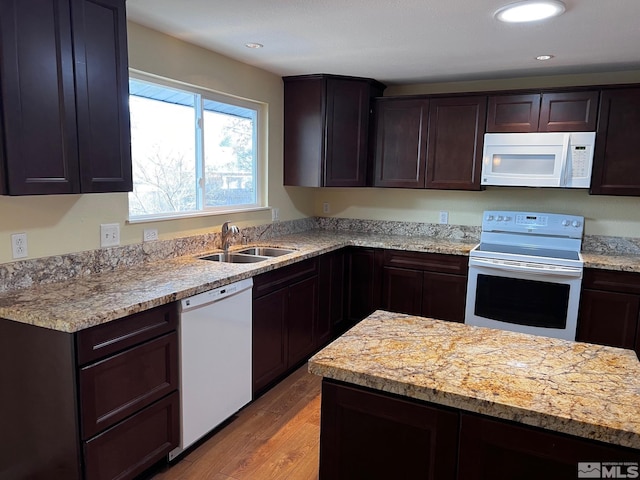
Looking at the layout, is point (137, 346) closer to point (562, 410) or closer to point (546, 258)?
point (562, 410)

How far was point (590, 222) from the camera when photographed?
3604mm

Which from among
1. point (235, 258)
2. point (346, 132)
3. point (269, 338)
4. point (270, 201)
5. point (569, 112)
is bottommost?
point (269, 338)

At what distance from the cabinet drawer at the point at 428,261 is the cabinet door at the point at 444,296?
5 centimetres

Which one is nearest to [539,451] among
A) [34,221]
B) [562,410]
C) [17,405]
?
[562,410]

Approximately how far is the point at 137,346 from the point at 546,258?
2.75 meters

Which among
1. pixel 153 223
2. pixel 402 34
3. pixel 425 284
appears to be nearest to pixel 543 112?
pixel 402 34

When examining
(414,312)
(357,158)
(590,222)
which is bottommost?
(414,312)

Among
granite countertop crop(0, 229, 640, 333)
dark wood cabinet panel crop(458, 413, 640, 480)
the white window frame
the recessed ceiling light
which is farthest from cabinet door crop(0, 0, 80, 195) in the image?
the recessed ceiling light

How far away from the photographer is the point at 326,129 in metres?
3.78

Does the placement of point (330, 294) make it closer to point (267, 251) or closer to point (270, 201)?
point (267, 251)

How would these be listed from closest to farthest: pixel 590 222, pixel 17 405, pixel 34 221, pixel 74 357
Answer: pixel 74 357 < pixel 17 405 < pixel 34 221 < pixel 590 222

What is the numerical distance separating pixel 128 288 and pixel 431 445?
152 cm

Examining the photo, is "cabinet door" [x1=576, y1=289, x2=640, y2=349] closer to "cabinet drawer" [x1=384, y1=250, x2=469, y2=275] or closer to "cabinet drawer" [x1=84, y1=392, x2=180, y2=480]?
"cabinet drawer" [x1=384, y1=250, x2=469, y2=275]

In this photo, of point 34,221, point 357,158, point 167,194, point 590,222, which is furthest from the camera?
point 357,158
